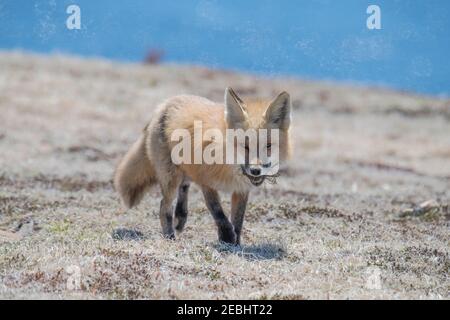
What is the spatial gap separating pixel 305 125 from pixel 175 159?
25053 mm

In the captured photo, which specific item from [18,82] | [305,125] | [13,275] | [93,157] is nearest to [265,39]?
[13,275]

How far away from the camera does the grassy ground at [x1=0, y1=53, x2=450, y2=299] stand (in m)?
7.43

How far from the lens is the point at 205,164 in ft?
30.9

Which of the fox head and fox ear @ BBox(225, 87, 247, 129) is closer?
the fox head

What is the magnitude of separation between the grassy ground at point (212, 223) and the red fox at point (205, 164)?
1.50ft

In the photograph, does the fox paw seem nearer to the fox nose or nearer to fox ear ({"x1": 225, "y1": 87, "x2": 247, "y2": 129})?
the fox nose

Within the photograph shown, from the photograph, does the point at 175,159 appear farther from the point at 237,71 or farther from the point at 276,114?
the point at 237,71

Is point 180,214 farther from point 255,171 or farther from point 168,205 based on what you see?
point 255,171

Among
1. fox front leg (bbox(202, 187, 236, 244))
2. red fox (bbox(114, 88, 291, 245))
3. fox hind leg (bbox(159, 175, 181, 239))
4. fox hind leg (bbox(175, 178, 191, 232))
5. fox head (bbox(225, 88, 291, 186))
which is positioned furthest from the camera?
fox hind leg (bbox(175, 178, 191, 232))

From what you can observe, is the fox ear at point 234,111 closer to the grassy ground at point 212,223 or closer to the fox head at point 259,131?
the fox head at point 259,131

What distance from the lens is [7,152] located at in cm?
2128

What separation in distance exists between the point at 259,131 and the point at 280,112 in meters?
0.50

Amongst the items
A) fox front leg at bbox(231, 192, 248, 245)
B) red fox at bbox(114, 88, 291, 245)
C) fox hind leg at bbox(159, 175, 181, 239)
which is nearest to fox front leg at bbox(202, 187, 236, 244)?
red fox at bbox(114, 88, 291, 245)
